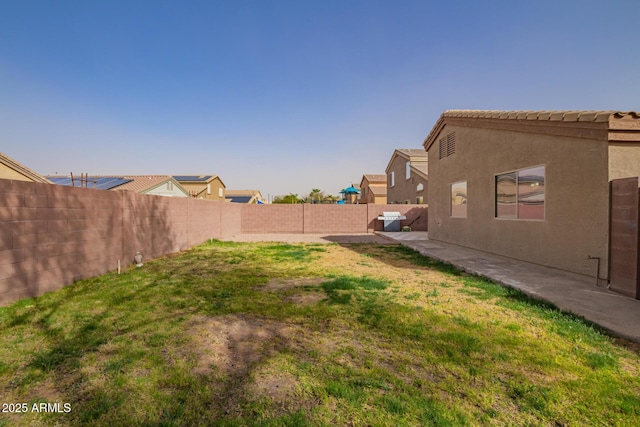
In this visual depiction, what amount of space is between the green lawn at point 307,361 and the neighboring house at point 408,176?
17.8 meters

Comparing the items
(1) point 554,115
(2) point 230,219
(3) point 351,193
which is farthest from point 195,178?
(1) point 554,115

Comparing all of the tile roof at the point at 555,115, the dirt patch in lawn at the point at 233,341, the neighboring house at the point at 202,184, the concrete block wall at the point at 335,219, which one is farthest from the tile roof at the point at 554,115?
the neighboring house at the point at 202,184

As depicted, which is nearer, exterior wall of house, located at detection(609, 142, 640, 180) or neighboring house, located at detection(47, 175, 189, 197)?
exterior wall of house, located at detection(609, 142, 640, 180)

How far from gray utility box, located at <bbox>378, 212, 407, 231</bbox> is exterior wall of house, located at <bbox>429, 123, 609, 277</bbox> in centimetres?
769

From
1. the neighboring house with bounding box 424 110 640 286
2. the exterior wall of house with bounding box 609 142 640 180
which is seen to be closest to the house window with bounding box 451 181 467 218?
the neighboring house with bounding box 424 110 640 286

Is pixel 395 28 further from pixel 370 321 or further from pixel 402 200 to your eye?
pixel 402 200

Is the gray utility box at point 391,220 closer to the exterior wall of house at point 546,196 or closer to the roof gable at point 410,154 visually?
the roof gable at point 410,154

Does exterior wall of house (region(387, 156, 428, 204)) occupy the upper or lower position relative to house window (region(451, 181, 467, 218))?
upper

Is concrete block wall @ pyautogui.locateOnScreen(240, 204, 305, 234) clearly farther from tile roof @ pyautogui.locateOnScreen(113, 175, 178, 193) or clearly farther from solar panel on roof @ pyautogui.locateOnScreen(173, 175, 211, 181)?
solar panel on roof @ pyautogui.locateOnScreen(173, 175, 211, 181)

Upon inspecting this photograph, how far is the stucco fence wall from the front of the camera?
174 inches

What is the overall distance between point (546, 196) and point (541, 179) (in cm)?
45

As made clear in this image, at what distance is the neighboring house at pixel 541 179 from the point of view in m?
5.06

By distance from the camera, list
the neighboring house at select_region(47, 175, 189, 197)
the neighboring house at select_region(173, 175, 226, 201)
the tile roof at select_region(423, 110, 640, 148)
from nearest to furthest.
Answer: the tile roof at select_region(423, 110, 640, 148) < the neighboring house at select_region(47, 175, 189, 197) < the neighboring house at select_region(173, 175, 226, 201)

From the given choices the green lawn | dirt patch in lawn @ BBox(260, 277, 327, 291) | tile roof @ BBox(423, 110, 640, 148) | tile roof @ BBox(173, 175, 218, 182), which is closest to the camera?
the green lawn
